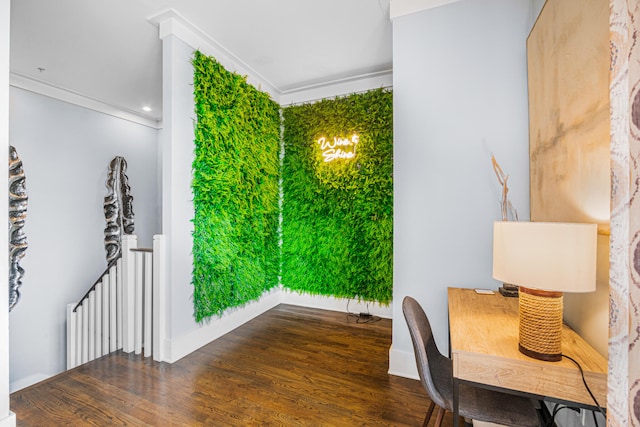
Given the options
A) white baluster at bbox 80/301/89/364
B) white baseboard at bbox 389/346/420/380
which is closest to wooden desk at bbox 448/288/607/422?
white baseboard at bbox 389/346/420/380

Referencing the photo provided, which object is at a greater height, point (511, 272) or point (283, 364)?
point (511, 272)

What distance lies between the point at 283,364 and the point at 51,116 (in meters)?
4.36

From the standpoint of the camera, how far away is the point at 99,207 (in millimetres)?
4324

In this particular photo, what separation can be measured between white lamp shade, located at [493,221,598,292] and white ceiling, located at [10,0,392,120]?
2.28 m

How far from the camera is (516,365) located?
3.54ft

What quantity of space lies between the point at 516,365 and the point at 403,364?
1371 mm

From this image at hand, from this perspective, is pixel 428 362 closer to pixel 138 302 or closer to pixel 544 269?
pixel 544 269

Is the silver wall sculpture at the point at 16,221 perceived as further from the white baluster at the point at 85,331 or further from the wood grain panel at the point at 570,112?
the wood grain panel at the point at 570,112

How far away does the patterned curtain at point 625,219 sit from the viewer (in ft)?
1.95

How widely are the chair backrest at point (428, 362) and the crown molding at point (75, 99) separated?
4.97 metres

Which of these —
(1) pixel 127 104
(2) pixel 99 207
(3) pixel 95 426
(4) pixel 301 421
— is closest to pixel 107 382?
(3) pixel 95 426

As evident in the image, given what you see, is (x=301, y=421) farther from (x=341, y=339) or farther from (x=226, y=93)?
(x=226, y=93)

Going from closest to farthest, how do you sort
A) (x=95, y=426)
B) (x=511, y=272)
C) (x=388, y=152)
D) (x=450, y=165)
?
(x=511, y=272) → (x=95, y=426) → (x=450, y=165) → (x=388, y=152)

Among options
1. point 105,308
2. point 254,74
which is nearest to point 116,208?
point 105,308
